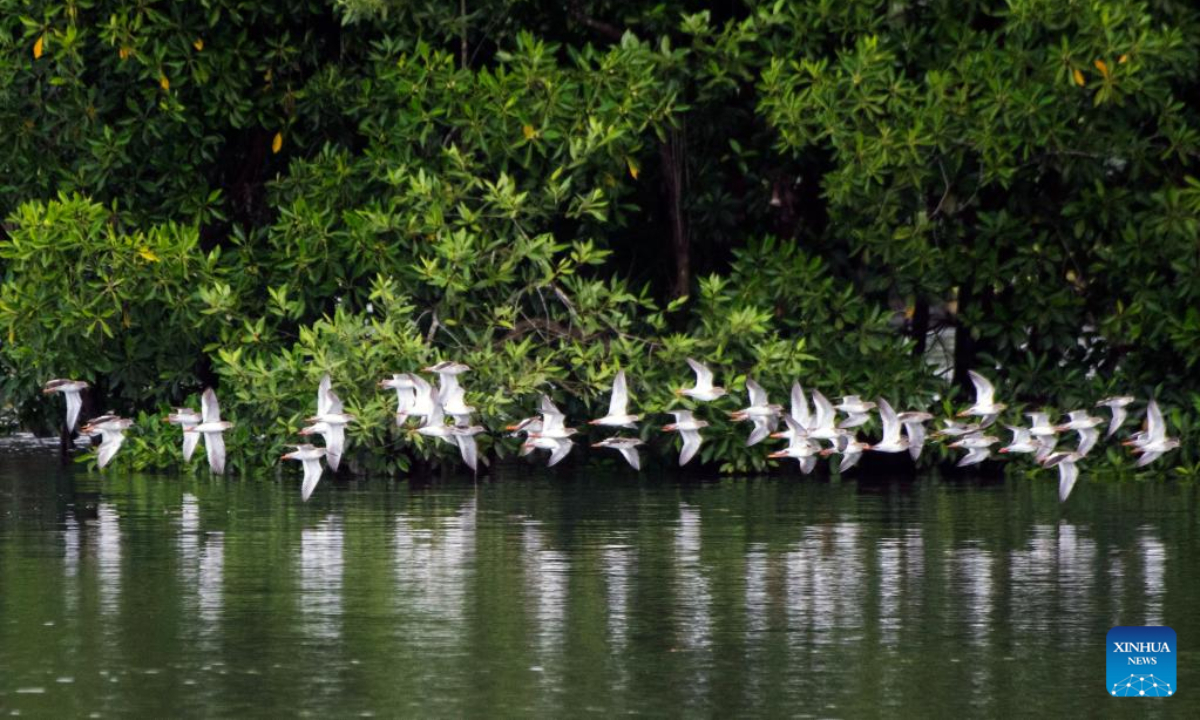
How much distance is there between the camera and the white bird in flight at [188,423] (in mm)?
26594

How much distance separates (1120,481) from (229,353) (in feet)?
30.5

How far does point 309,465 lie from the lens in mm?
25375

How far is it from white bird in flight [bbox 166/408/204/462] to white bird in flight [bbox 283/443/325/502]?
1.65m

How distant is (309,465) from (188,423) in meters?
1.97

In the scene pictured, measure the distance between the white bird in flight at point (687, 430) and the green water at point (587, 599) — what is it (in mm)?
708

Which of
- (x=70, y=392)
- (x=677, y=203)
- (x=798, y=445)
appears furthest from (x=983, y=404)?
(x=70, y=392)

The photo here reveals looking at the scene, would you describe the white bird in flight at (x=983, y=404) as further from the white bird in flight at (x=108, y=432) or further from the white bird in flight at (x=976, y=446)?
the white bird in flight at (x=108, y=432)

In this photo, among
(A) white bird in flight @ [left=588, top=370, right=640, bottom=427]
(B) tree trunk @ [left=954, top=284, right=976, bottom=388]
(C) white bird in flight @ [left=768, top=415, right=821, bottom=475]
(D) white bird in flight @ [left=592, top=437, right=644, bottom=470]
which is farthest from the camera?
(B) tree trunk @ [left=954, top=284, right=976, bottom=388]

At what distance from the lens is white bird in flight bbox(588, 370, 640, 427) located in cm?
2623

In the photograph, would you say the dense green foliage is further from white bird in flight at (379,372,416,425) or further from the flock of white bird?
the flock of white bird

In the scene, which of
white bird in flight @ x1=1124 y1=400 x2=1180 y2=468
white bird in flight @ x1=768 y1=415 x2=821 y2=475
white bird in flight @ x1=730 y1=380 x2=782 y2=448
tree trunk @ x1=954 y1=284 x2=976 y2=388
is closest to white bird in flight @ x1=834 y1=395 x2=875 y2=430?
white bird in flight @ x1=768 y1=415 x2=821 y2=475

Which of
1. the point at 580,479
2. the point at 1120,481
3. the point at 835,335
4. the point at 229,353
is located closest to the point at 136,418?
the point at 229,353

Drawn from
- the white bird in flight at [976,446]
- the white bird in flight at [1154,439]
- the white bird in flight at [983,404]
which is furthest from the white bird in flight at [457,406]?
the white bird in flight at [1154,439]

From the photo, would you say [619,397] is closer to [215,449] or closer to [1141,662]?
[215,449]
